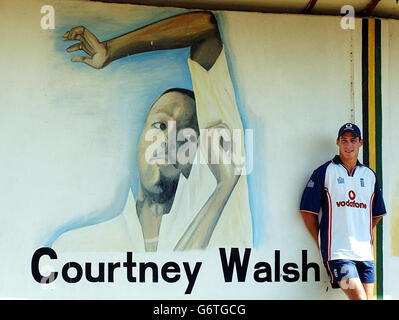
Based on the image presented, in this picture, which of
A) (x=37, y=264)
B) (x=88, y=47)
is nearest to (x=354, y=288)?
(x=37, y=264)

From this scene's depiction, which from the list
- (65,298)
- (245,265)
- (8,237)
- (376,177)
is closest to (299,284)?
(245,265)

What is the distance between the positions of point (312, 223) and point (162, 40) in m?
1.98

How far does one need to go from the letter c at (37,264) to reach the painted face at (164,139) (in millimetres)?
922

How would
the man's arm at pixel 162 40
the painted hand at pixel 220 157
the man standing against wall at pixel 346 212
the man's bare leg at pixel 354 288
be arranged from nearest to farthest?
the man's bare leg at pixel 354 288 < the man standing against wall at pixel 346 212 < the man's arm at pixel 162 40 < the painted hand at pixel 220 157

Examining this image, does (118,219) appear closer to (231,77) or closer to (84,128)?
(84,128)

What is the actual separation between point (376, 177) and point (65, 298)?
9.05 ft

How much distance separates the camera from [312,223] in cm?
579

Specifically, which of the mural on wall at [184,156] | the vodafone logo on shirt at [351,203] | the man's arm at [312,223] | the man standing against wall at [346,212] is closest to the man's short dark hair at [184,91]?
the mural on wall at [184,156]

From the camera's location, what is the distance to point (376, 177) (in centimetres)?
584

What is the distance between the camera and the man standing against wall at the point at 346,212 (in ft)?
18.2

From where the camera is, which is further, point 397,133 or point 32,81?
point 397,133

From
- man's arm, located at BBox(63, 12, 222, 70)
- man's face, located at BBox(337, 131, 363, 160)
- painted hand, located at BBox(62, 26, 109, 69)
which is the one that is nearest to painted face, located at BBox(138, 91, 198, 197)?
man's arm, located at BBox(63, 12, 222, 70)

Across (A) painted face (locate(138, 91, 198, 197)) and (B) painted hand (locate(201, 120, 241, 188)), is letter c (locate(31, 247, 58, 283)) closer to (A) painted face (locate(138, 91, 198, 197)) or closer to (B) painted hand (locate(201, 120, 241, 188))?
(A) painted face (locate(138, 91, 198, 197))

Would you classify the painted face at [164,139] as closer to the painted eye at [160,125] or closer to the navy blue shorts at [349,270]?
the painted eye at [160,125]
